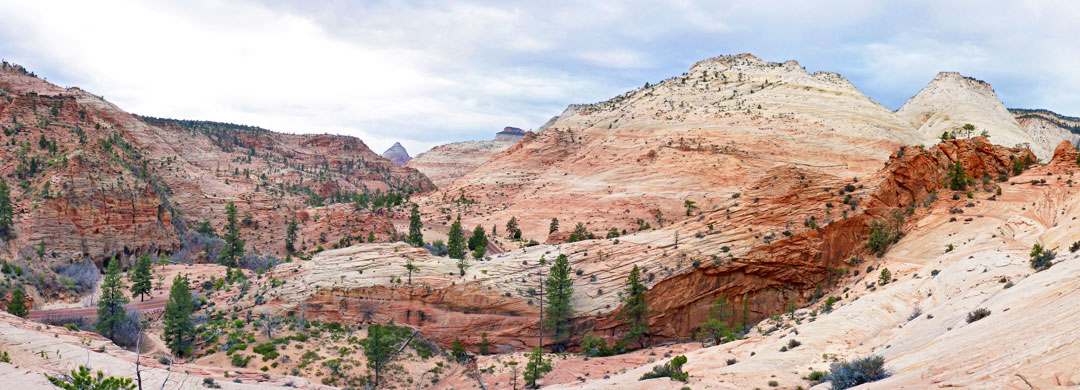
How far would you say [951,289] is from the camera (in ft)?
70.4

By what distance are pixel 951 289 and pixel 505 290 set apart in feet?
79.8

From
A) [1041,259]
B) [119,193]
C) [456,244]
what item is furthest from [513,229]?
[1041,259]

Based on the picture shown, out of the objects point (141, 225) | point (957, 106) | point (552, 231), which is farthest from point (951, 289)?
point (957, 106)

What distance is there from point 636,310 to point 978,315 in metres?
21.2

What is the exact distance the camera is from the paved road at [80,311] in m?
34.6

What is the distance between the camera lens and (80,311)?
37.2 m

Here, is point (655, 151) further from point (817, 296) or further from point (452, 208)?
point (817, 296)

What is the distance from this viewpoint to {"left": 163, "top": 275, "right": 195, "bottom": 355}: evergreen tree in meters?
31.8

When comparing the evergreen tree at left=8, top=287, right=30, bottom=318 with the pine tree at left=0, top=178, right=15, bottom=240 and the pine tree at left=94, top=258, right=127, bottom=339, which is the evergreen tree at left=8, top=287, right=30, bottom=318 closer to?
the pine tree at left=94, top=258, right=127, bottom=339

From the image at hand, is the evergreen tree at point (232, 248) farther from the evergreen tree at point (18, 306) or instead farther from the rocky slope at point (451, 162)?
the rocky slope at point (451, 162)

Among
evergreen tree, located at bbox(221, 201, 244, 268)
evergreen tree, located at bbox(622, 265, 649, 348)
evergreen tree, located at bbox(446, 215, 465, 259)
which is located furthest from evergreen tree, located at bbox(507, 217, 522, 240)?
evergreen tree, located at bbox(221, 201, 244, 268)

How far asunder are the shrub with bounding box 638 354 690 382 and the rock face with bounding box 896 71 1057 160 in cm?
7843

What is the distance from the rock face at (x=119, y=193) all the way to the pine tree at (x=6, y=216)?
0.62m

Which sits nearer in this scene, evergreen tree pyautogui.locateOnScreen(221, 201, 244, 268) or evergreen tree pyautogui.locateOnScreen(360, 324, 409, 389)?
evergreen tree pyautogui.locateOnScreen(360, 324, 409, 389)
